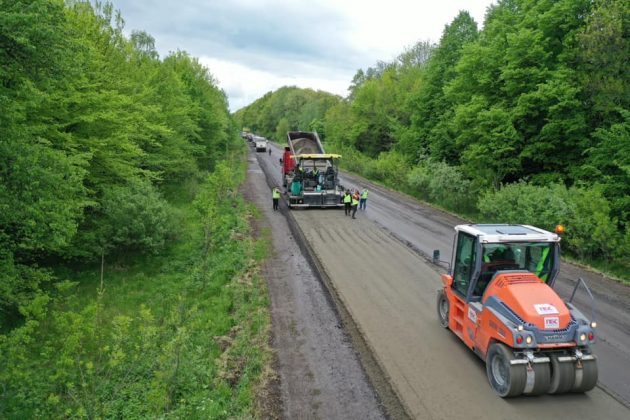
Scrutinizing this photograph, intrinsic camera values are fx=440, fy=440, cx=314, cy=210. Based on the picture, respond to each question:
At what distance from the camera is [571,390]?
299 inches

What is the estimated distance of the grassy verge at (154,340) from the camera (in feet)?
24.0

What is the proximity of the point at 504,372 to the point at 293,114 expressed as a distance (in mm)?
111111

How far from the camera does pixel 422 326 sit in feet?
34.9

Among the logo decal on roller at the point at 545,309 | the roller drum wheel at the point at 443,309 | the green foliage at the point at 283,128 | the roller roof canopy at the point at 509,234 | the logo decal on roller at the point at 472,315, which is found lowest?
the roller drum wheel at the point at 443,309

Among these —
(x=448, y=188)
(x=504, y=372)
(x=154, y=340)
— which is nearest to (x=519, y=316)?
(x=504, y=372)

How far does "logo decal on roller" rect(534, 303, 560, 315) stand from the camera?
294 inches

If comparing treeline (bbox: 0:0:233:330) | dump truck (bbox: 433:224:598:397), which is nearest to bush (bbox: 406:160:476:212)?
treeline (bbox: 0:0:233:330)

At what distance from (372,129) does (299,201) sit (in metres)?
30.6

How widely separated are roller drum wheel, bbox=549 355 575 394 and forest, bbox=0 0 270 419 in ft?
17.0

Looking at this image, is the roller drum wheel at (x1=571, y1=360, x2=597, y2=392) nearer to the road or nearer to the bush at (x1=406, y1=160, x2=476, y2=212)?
the road

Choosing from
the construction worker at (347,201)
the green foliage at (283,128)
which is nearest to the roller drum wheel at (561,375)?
the construction worker at (347,201)

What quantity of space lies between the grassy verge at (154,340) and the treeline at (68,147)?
3.14 feet

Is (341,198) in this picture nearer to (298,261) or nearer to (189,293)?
(298,261)

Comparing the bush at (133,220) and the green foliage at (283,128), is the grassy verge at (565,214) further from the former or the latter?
the green foliage at (283,128)
